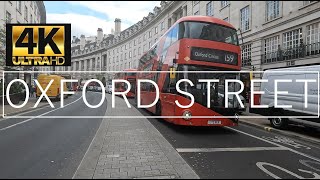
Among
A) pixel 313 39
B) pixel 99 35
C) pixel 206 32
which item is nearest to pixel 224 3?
pixel 313 39

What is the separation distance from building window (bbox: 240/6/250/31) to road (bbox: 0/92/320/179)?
67.2ft

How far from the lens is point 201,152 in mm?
7375

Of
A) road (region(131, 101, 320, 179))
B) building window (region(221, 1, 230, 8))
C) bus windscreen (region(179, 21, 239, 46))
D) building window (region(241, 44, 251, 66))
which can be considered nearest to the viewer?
road (region(131, 101, 320, 179))

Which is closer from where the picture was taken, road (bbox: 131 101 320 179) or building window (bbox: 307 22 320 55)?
road (bbox: 131 101 320 179)

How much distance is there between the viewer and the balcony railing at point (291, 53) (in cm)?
2089

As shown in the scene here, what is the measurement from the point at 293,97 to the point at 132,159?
7674mm

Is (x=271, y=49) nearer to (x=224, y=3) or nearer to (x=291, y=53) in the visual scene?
(x=291, y=53)

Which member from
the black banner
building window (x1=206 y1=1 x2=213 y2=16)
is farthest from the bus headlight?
building window (x1=206 y1=1 x2=213 y2=16)

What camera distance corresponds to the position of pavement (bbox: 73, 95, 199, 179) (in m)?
5.29

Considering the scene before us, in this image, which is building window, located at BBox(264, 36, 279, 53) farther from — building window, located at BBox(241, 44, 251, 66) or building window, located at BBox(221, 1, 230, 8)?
building window, located at BBox(221, 1, 230, 8)

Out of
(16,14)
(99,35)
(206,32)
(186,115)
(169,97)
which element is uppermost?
(99,35)

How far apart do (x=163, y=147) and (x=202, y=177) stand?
7.48 ft

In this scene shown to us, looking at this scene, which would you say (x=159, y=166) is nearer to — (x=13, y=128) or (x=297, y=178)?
(x=297, y=178)

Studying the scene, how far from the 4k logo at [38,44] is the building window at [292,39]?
19.1 meters
